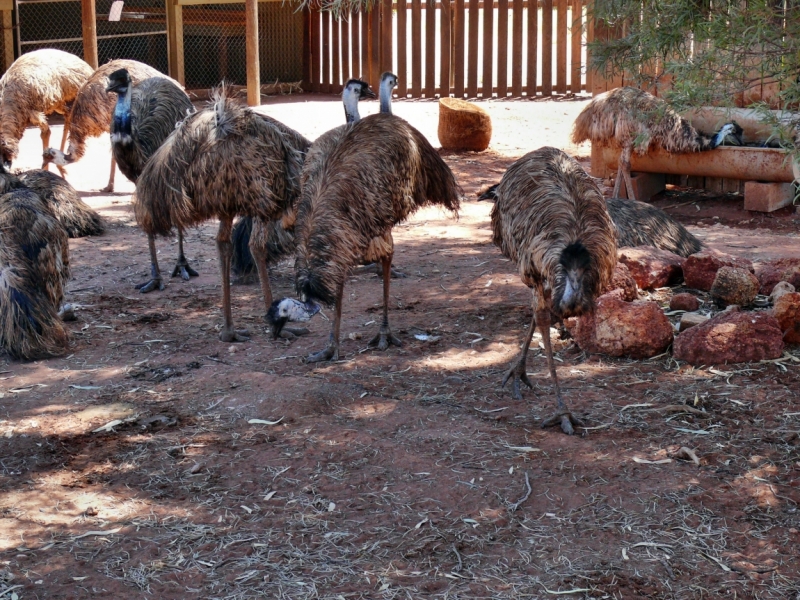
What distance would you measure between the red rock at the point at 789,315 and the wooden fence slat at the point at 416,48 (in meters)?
11.9

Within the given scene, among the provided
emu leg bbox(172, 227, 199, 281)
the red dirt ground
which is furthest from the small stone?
emu leg bbox(172, 227, 199, 281)

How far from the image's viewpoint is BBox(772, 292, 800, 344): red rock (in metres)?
5.95

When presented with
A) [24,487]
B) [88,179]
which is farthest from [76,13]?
Answer: [24,487]

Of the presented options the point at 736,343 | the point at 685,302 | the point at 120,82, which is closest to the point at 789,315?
the point at 736,343

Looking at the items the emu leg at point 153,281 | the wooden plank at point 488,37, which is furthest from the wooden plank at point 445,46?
the emu leg at point 153,281

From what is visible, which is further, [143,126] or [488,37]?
[488,37]

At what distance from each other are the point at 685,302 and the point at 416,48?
37.6ft

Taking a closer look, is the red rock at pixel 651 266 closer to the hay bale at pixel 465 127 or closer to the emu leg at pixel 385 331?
the emu leg at pixel 385 331

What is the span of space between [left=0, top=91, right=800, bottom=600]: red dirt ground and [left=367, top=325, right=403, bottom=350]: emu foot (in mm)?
75

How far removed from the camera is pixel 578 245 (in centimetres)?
441

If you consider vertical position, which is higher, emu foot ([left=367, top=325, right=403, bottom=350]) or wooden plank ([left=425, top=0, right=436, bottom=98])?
wooden plank ([left=425, top=0, right=436, bottom=98])

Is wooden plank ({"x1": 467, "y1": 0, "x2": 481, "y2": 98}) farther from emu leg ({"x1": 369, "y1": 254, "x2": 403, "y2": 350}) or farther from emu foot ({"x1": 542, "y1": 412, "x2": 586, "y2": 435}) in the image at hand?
emu foot ({"x1": 542, "y1": 412, "x2": 586, "y2": 435})

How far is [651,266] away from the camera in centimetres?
719

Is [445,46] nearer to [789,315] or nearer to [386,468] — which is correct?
[789,315]
